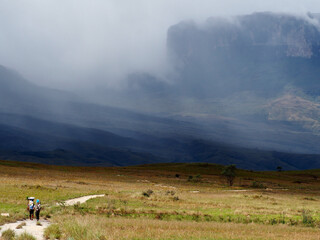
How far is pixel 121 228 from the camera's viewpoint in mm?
22484

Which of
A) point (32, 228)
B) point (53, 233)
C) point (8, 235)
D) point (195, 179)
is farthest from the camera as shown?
point (195, 179)

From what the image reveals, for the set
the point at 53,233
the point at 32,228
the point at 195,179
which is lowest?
the point at 195,179

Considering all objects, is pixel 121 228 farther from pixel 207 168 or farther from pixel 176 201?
pixel 207 168

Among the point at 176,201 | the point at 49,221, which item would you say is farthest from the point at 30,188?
the point at 49,221

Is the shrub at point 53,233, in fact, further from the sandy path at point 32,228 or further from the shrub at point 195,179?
the shrub at point 195,179

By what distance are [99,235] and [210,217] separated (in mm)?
15728

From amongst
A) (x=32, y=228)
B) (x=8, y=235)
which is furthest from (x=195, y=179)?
(x=8, y=235)

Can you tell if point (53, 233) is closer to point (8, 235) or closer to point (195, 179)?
point (8, 235)

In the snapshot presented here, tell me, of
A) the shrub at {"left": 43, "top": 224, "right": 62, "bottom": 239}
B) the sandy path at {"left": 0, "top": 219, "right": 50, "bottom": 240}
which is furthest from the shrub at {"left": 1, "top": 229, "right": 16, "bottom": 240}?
the shrub at {"left": 43, "top": 224, "right": 62, "bottom": 239}

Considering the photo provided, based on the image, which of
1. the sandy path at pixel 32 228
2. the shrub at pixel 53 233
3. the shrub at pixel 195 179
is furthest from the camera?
the shrub at pixel 195 179

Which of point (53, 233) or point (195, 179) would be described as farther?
point (195, 179)

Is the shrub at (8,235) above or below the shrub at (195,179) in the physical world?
above

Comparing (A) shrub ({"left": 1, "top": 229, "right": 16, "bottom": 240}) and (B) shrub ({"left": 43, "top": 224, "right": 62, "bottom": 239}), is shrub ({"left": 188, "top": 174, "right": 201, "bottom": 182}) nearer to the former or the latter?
(B) shrub ({"left": 43, "top": 224, "right": 62, "bottom": 239})

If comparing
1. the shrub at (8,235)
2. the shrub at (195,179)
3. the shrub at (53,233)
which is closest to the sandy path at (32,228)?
the shrub at (53,233)
